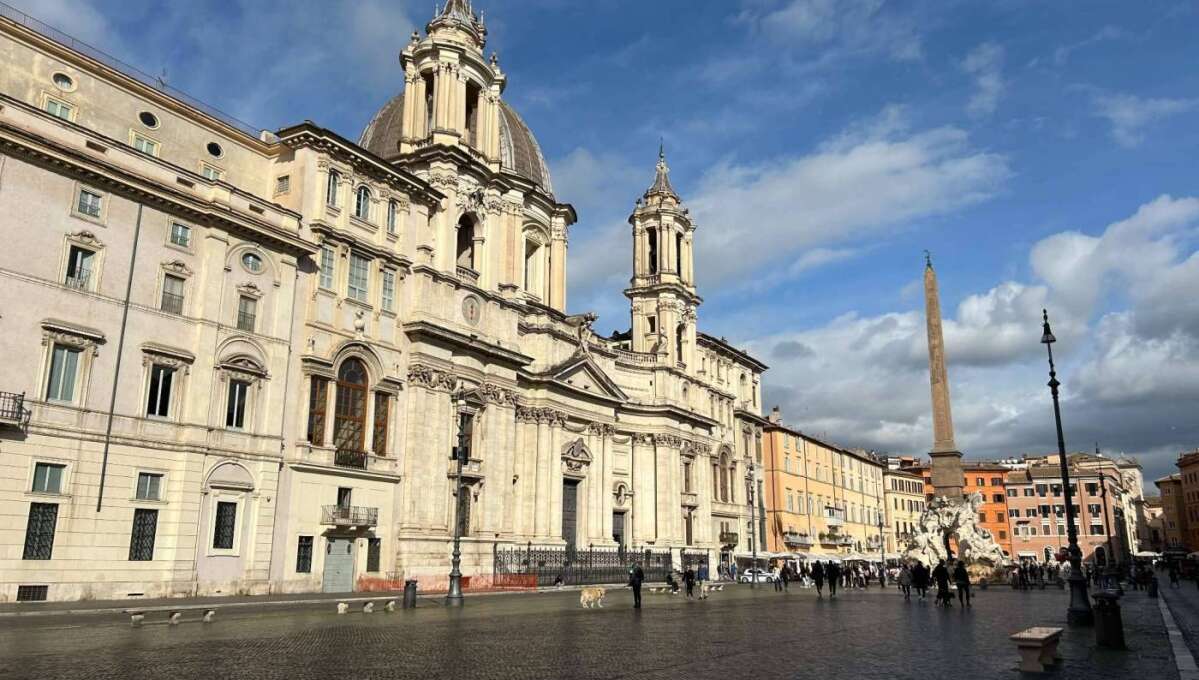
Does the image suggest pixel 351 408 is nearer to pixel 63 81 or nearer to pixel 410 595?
pixel 410 595

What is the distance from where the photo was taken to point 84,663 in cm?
1188

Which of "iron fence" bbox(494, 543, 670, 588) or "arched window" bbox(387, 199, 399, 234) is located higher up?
"arched window" bbox(387, 199, 399, 234)

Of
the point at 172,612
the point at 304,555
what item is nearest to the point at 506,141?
the point at 304,555

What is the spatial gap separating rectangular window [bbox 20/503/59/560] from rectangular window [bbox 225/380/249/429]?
590 cm

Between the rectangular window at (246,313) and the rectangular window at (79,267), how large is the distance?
4891 millimetres

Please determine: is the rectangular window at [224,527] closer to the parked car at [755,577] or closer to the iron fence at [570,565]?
the iron fence at [570,565]

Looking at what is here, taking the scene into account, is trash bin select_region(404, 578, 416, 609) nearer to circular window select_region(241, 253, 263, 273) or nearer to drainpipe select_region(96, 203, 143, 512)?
drainpipe select_region(96, 203, 143, 512)

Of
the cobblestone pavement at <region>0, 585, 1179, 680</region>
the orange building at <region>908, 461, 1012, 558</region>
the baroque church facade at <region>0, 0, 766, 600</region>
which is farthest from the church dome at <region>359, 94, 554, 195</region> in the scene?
the orange building at <region>908, 461, 1012, 558</region>

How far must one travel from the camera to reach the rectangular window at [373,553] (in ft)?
112

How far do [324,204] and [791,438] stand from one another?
171 ft

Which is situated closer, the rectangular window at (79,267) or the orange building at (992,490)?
the rectangular window at (79,267)

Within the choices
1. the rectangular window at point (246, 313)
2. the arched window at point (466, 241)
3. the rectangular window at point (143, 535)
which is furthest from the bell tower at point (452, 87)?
the rectangular window at point (143, 535)

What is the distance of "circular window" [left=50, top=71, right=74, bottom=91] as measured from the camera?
96.8 ft

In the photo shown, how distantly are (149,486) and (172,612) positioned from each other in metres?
7.25
